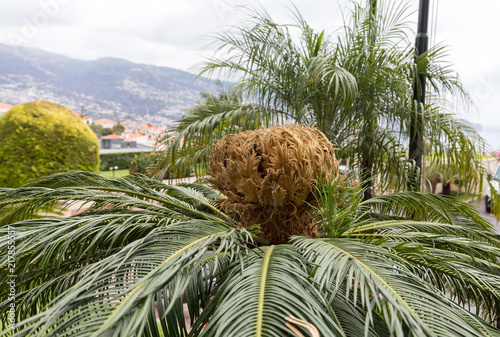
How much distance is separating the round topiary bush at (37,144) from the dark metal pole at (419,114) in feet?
17.0

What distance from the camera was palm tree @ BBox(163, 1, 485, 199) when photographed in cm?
268

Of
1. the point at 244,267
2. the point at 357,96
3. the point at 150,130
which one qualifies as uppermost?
Result: the point at 357,96

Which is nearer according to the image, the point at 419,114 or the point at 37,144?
the point at 419,114

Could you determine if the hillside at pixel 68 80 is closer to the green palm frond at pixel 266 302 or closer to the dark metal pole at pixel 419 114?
the dark metal pole at pixel 419 114

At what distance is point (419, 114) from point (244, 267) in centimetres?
223

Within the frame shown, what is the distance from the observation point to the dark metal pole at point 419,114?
2507 millimetres

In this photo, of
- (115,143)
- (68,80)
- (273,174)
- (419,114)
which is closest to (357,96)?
(419,114)

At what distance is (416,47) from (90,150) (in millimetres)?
5401

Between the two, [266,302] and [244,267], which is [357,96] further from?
[266,302]

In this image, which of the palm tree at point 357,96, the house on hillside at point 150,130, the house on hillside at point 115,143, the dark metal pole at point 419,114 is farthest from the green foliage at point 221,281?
the house on hillside at point 115,143

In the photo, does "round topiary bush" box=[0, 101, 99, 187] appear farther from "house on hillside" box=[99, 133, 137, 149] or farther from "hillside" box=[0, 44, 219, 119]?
"hillside" box=[0, 44, 219, 119]

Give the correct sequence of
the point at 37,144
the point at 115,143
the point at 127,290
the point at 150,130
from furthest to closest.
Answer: the point at 115,143
the point at 150,130
the point at 37,144
the point at 127,290

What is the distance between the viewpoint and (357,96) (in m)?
2.70

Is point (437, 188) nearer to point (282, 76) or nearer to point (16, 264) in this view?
point (282, 76)
